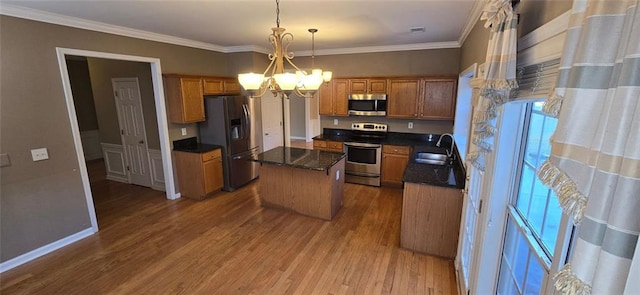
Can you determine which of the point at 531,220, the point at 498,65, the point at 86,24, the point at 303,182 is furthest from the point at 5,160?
the point at 531,220

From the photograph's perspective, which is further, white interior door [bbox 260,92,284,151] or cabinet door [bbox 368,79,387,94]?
white interior door [bbox 260,92,284,151]

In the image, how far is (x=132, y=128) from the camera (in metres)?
4.85

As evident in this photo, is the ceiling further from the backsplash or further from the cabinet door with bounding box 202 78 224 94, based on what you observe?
the backsplash

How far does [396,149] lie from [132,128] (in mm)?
4732

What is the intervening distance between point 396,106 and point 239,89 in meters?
2.96

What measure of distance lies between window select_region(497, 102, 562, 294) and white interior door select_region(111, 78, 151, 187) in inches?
208

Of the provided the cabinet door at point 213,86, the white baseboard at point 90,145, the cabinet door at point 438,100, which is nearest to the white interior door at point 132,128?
the cabinet door at point 213,86

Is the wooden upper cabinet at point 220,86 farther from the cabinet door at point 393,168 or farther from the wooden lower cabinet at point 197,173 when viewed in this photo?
the cabinet door at point 393,168

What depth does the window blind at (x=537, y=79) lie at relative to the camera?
1004 millimetres

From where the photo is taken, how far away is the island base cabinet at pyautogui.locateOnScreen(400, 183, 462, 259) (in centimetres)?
273

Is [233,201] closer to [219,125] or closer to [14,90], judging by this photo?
[219,125]

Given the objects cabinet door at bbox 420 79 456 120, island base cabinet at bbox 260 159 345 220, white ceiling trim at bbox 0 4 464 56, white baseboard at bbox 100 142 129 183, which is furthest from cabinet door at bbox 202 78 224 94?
cabinet door at bbox 420 79 456 120

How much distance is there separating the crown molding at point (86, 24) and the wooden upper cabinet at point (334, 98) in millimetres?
2365

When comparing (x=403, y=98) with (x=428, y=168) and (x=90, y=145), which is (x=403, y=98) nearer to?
(x=428, y=168)
